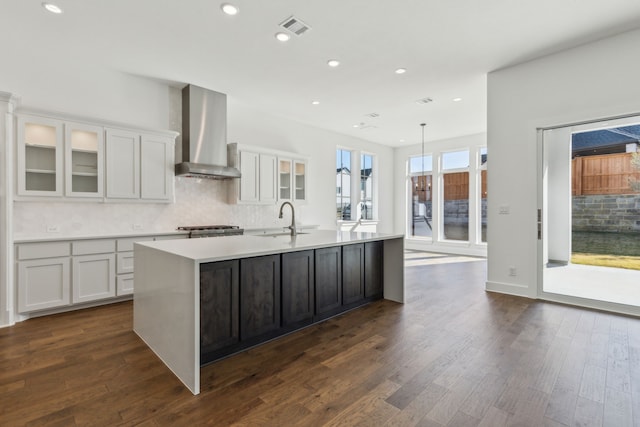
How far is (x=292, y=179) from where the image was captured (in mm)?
6074

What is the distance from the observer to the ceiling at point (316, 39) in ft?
9.58

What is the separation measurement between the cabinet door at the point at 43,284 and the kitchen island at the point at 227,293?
1.30m

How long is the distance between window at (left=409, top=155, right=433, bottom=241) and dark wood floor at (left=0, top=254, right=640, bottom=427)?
573cm

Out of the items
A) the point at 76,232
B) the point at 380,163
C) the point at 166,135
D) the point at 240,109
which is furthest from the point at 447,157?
the point at 76,232

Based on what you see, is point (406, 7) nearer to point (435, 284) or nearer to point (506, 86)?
point (506, 86)

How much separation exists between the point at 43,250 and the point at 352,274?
3439 mm

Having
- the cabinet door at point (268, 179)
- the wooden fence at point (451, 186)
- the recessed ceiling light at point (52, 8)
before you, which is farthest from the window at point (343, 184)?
the recessed ceiling light at point (52, 8)

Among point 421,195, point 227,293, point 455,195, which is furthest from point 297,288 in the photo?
point 421,195

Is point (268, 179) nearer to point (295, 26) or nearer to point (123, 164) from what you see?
point (123, 164)

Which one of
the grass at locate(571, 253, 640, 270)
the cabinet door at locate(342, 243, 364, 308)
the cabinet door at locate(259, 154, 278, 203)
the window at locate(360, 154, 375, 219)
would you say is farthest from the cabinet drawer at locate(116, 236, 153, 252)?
the window at locate(360, 154, 375, 219)

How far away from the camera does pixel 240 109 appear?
567 centimetres

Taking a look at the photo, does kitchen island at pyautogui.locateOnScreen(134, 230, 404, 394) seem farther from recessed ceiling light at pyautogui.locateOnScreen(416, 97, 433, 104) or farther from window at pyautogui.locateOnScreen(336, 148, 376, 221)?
window at pyautogui.locateOnScreen(336, 148, 376, 221)

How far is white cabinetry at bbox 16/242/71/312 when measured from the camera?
328 cm

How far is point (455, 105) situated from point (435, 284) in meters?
3.31
